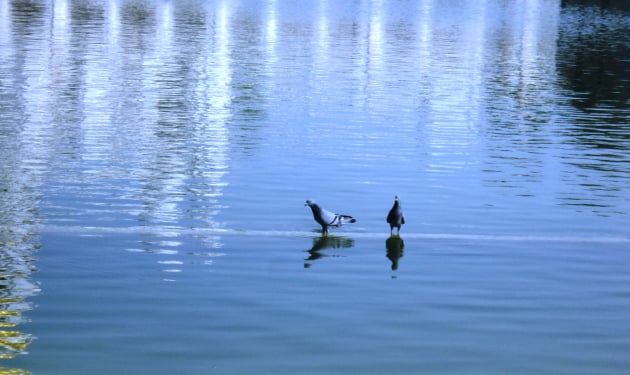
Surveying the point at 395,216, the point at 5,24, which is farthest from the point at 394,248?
the point at 5,24

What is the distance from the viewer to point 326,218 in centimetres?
1911

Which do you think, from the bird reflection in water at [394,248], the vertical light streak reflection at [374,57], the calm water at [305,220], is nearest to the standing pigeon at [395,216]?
the bird reflection in water at [394,248]

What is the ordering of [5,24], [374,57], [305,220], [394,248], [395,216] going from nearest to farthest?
[394,248] < [395,216] < [305,220] < [374,57] < [5,24]

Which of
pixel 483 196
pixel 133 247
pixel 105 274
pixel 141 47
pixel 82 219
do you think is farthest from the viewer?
pixel 141 47

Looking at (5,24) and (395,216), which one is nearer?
(395,216)

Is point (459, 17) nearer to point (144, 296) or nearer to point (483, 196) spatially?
point (483, 196)

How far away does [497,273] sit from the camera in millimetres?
17094

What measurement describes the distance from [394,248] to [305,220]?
2.49 meters

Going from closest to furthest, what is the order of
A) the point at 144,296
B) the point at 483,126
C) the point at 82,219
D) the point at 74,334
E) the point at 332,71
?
1. the point at 74,334
2. the point at 144,296
3. the point at 82,219
4. the point at 483,126
5. the point at 332,71

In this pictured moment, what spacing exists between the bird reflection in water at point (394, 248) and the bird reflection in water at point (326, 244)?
2.04 feet

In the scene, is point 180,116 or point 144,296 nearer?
point 144,296

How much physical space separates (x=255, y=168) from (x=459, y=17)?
85.7 m

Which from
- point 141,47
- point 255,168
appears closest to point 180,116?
point 255,168

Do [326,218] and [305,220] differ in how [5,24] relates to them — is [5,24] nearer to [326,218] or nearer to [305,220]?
[305,220]
